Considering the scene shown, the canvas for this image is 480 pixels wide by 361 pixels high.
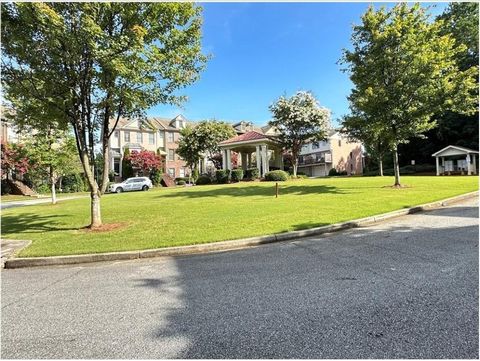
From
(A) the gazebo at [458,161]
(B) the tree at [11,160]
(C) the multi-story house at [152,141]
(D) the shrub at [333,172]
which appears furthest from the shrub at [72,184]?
(A) the gazebo at [458,161]

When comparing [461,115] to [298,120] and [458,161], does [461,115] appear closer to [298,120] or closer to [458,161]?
[458,161]

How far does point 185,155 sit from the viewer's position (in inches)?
1561

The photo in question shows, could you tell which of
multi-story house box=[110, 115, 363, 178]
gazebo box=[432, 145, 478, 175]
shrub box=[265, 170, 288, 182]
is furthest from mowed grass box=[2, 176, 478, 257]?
multi-story house box=[110, 115, 363, 178]

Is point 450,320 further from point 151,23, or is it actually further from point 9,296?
point 151,23

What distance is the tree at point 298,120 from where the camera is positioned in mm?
31794

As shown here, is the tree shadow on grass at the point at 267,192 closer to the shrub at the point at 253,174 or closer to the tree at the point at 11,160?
the shrub at the point at 253,174

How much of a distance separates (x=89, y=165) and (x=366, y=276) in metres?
8.73

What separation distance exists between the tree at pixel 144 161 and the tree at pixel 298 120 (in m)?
17.1

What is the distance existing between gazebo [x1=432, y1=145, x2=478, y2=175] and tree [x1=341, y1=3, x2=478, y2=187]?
19.1 metres

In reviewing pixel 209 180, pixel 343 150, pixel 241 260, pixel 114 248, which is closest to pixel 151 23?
pixel 114 248

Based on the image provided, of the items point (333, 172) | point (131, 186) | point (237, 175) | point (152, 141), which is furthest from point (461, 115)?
point (152, 141)

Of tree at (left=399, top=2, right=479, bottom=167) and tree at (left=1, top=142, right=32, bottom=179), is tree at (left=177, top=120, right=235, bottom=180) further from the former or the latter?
tree at (left=399, top=2, right=479, bottom=167)

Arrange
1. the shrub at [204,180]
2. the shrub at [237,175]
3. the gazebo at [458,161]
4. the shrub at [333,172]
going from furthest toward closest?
the shrub at [333,172], the gazebo at [458,161], the shrub at [204,180], the shrub at [237,175]

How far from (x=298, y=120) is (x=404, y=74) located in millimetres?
15958
